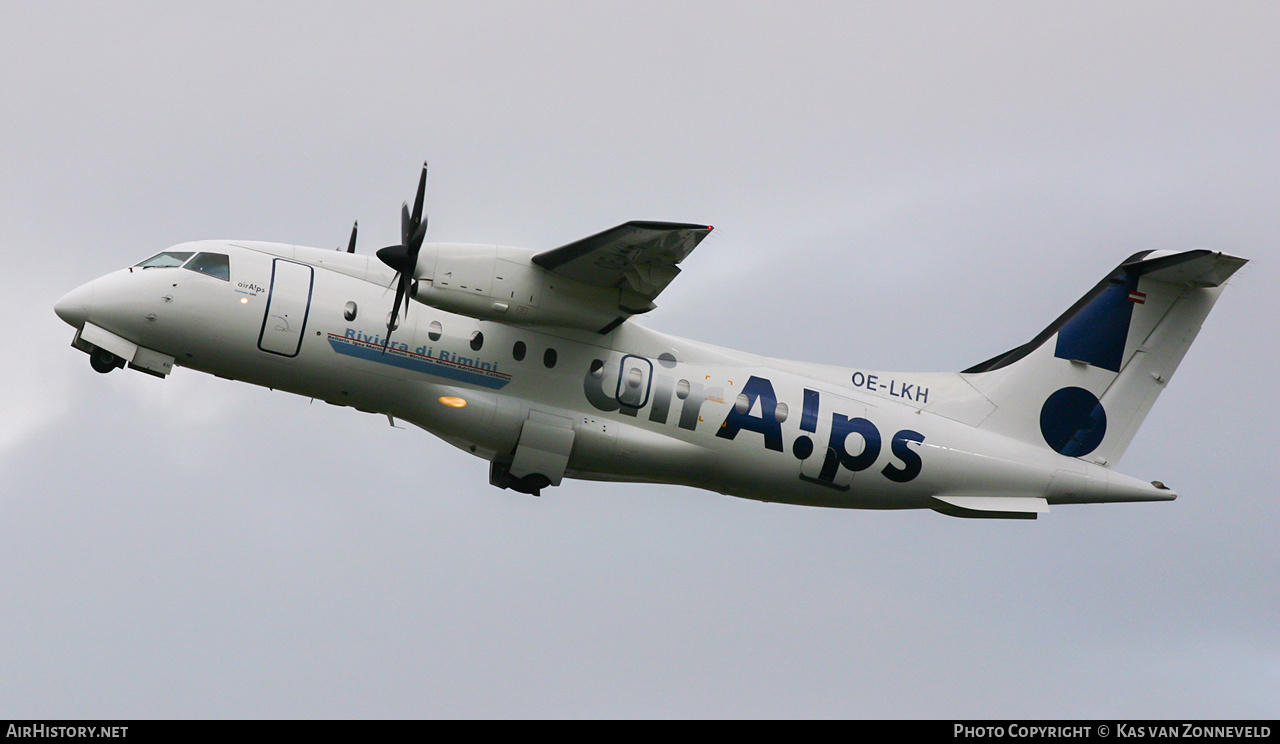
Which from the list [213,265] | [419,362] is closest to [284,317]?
[213,265]

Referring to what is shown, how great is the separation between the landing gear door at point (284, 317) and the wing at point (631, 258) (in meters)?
3.50

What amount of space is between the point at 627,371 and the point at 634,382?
20 centimetres

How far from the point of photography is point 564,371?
1891 centimetres

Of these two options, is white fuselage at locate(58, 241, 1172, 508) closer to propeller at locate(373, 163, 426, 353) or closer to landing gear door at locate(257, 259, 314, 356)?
landing gear door at locate(257, 259, 314, 356)

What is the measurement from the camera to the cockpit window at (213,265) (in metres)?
18.1

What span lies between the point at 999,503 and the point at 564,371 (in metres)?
7.39

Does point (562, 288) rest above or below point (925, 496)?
above

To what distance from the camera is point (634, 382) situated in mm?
19125

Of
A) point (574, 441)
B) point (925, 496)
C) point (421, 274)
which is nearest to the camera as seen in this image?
point (421, 274)

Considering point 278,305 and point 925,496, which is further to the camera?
point 925,496

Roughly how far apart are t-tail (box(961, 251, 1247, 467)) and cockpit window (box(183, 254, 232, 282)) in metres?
12.3

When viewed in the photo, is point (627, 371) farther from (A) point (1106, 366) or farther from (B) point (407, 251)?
(A) point (1106, 366)

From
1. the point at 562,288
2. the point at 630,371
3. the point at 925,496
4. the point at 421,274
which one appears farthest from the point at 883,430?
the point at 421,274

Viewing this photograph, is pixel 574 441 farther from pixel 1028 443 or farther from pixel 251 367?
pixel 1028 443
